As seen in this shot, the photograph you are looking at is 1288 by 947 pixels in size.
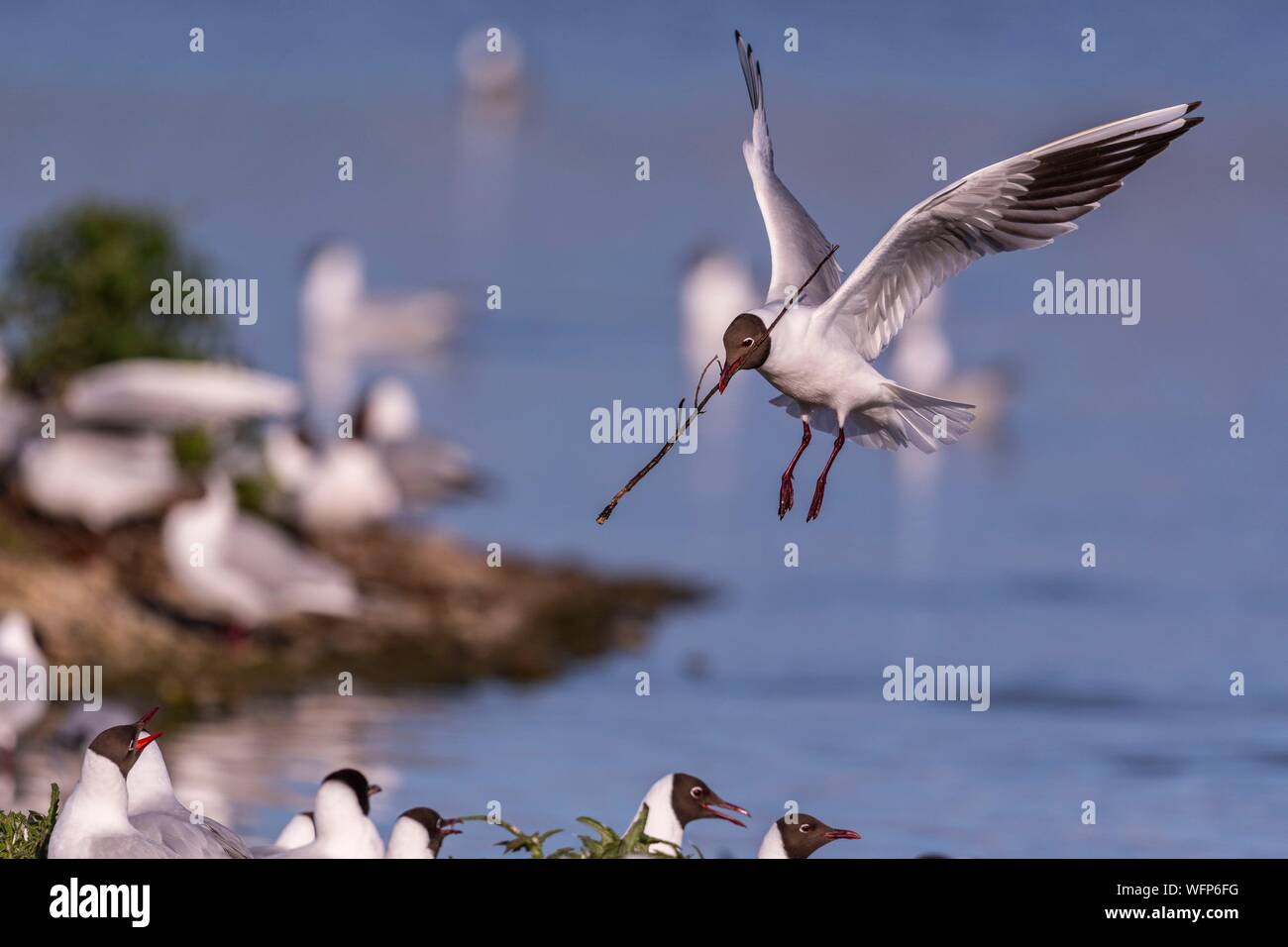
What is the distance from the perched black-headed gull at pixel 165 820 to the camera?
604cm

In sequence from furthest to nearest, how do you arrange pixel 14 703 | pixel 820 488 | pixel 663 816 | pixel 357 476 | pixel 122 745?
1. pixel 357 476
2. pixel 14 703
3. pixel 663 816
4. pixel 820 488
5. pixel 122 745

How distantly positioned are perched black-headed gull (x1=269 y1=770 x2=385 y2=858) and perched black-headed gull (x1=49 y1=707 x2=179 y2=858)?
83 cm

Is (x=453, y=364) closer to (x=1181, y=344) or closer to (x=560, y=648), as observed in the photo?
(x=1181, y=344)

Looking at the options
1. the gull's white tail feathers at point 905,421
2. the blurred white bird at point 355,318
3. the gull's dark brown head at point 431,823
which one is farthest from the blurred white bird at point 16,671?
the blurred white bird at point 355,318

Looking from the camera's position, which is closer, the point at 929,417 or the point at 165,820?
the point at 165,820

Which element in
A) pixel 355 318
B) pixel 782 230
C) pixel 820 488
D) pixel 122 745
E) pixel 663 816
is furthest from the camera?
pixel 355 318

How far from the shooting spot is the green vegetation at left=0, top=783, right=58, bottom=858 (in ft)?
20.2

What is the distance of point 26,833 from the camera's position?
20.9ft

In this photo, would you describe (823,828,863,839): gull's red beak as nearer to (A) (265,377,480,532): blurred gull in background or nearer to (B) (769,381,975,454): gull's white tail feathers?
(B) (769,381,975,454): gull's white tail feathers

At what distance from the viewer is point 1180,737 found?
439 inches

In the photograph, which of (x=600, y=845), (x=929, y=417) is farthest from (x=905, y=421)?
(x=600, y=845)

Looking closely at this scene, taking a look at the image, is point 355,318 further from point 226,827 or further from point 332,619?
point 226,827

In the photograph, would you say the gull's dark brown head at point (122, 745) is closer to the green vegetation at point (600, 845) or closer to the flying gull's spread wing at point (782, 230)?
the green vegetation at point (600, 845)

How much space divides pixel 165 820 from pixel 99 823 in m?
0.50
